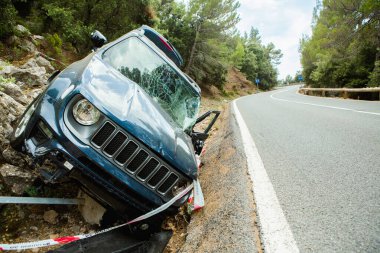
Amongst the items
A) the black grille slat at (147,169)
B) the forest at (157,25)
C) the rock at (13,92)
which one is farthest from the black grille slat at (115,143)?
the forest at (157,25)

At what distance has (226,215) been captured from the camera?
2.41 m

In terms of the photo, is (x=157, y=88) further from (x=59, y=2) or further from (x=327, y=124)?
(x=59, y=2)

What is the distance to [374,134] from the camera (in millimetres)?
4922

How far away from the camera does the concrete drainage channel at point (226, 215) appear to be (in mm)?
2010

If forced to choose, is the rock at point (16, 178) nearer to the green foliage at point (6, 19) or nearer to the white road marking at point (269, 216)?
the white road marking at point (269, 216)

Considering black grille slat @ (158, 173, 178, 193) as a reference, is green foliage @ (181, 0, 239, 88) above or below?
above

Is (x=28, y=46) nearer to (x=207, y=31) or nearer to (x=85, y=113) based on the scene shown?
(x=85, y=113)

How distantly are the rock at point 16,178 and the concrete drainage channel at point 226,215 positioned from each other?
6.03ft

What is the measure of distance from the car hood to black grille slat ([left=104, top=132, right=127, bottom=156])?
78 mm

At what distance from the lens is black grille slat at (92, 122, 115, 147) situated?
229 cm

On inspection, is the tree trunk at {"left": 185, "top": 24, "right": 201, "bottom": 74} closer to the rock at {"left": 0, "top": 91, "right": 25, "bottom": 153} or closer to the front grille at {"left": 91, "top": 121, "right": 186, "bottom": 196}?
the rock at {"left": 0, "top": 91, "right": 25, "bottom": 153}

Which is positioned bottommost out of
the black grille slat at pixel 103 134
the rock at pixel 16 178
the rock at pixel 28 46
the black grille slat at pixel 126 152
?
the rock at pixel 16 178

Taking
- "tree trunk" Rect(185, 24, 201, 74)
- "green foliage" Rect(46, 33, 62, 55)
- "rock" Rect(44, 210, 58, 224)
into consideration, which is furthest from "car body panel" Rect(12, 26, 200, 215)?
"tree trunk" Rect(185, 24, 201, 74)

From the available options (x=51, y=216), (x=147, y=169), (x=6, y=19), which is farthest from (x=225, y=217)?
(x=6, y=19)
